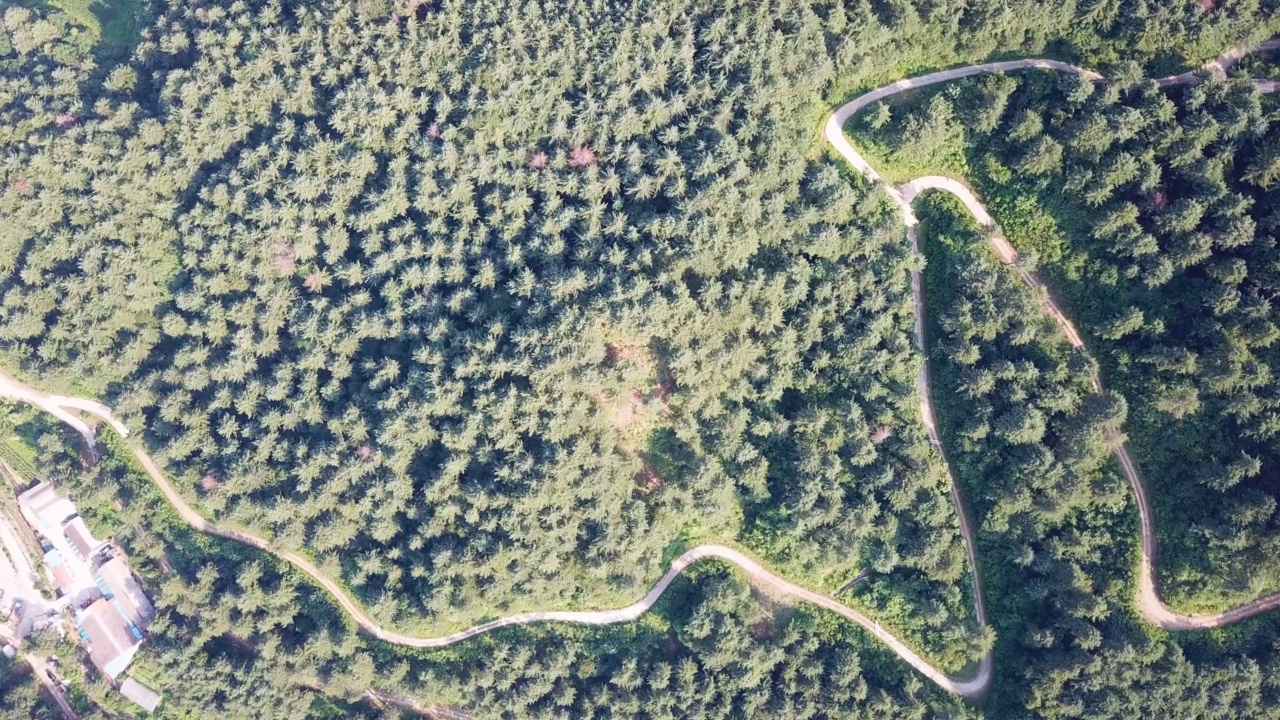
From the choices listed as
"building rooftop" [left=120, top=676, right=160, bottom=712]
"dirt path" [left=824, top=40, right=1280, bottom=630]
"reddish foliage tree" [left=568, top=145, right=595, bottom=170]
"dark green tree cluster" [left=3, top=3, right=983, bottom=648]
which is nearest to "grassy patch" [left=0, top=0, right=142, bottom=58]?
"dark green tree cluster" [left=3, top=3, right=983, bottom=648]

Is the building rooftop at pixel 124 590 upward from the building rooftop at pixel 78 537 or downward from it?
downward

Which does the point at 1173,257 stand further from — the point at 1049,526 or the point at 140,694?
the point at 140,694

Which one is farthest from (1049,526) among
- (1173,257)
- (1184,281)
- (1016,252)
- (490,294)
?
(490,294)

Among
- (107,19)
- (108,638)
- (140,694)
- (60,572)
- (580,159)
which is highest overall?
(107,19)

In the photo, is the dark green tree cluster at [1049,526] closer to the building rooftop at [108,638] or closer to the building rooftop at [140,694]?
the building rooftop at [140,694]

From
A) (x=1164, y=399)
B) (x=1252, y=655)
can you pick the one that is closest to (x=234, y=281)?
(x=1164, y=399)

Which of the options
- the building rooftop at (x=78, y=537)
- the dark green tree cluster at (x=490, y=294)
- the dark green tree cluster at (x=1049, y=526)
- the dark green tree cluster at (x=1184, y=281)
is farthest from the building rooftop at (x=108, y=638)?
the dark green tree cluster at (x=1184, y=281)
